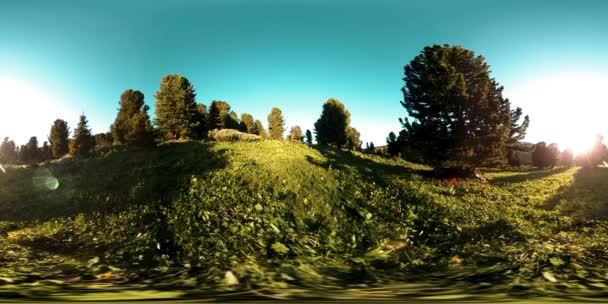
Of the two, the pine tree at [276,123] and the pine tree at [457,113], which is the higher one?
the pine tree at [276,123]

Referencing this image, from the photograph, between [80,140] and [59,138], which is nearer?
[80,140]

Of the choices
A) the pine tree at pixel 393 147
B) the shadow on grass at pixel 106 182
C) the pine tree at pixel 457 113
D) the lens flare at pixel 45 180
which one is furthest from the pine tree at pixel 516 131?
the lens flare at pixel 45 180

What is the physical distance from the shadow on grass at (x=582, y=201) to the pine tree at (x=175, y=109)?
2907cm

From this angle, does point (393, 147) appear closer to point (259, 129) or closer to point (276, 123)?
point (276, 123)

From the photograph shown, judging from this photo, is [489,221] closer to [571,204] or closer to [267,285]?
[571,204]

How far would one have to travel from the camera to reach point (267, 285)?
294 cm

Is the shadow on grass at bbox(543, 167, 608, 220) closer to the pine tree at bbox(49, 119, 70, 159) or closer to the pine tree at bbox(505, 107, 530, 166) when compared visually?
the pine tree at bbox(505, 107, 530, 166)

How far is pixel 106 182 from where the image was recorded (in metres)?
14.5

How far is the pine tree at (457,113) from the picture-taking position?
1609cm

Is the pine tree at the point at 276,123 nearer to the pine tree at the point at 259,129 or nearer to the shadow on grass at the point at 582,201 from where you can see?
the pine tree at the point at 259,129

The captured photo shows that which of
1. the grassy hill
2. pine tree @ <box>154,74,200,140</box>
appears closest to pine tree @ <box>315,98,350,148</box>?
pine tree @ <box>154,74,200,140</box>

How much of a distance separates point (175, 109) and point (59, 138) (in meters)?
30.0

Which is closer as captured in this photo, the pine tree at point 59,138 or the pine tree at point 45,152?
the pine tree at point 59,138

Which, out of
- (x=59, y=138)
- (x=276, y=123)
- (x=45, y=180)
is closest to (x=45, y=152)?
(x=59, y=138)
